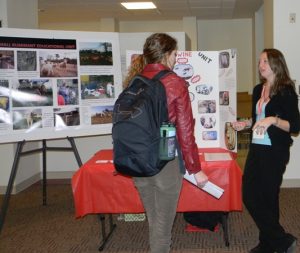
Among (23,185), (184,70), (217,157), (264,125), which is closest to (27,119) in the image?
(184,70)

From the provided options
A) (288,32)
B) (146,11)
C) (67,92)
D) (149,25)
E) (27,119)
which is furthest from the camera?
(149,25)

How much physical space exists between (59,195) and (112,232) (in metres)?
1.48

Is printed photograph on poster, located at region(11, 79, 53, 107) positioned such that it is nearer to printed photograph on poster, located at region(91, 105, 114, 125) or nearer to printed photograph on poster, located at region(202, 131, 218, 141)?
printed photograph on poster, located at region(91, 105, 114, 125)

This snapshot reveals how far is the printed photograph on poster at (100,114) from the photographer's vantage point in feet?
12.1

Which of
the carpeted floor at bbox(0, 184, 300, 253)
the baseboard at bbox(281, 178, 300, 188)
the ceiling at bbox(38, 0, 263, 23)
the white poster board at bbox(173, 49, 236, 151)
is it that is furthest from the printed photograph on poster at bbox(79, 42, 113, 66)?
the ceiling at bbox(38, 0, 263, 23)

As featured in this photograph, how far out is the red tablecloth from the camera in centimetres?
291

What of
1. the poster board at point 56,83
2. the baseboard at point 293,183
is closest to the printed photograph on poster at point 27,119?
the poster board at point 56,83

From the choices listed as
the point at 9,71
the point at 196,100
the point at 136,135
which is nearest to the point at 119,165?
the point at 136,135

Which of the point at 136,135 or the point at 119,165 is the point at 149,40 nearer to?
the point at 136,135

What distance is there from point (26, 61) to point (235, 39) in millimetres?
7230

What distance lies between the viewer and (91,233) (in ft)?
11.4

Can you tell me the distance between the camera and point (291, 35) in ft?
15.3

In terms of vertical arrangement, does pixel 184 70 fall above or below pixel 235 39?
below

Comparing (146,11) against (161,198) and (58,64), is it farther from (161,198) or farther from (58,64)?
(161,198)
